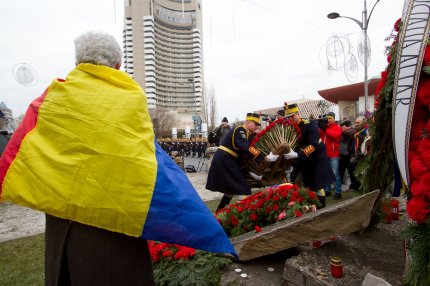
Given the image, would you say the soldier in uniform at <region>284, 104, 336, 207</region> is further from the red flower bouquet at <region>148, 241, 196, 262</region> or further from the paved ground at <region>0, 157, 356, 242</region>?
the paved ground at <region>0, 157, 356, 242</region>

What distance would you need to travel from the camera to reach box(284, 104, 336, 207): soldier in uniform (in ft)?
17.3

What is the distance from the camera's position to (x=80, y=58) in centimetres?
169

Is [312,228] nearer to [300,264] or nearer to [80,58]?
[300,264]

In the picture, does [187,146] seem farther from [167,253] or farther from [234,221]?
[167,253]

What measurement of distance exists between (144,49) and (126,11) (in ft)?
38.8

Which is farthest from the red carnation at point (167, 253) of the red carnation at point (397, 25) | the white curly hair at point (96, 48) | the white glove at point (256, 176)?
the red carnation at point (397, 25)

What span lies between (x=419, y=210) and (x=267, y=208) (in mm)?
2084

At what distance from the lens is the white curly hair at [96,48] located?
1.66 meters

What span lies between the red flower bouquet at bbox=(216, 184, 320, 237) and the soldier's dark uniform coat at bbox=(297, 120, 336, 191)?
141cm

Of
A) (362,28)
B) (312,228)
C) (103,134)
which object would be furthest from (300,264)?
(362,28)

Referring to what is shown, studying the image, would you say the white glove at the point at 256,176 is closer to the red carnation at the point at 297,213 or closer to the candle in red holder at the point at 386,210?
the red carnation at the point at 297,213

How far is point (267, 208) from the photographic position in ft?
12.7

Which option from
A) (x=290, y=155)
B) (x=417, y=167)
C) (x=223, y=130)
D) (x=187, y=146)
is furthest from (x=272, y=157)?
(x=187, y=146)

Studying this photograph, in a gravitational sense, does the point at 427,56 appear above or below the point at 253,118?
above
